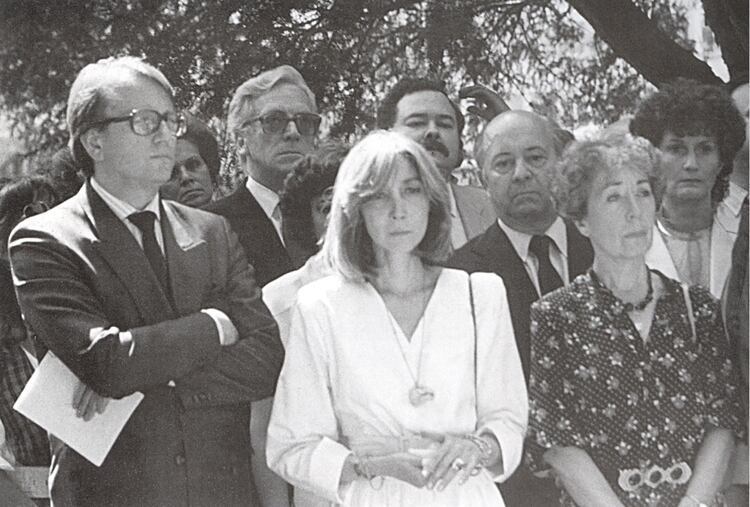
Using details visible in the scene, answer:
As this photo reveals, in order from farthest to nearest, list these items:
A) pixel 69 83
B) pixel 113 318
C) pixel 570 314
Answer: pixel 69 83, pixel 570 314, pixel 113 318

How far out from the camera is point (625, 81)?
3.60 metres

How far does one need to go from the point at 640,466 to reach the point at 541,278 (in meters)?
0.61

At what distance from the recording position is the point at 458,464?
115 inches

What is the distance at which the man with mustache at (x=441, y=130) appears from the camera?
3471 millimetres

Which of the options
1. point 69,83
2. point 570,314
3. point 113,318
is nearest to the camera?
point 113,318

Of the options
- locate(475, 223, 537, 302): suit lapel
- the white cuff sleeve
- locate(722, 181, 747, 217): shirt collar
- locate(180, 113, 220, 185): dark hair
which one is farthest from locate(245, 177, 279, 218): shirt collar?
locate(722, 181, 747, 217): shirt collar

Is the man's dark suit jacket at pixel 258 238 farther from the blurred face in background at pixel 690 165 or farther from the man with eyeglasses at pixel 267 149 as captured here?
the blurred face in background at pixel 690 165

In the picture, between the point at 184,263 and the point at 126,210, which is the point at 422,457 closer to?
the point at 184,263

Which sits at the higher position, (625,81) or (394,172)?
(625,81)

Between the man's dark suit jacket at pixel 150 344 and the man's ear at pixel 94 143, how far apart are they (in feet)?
0.34

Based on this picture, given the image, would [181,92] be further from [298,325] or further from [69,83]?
[298,325]

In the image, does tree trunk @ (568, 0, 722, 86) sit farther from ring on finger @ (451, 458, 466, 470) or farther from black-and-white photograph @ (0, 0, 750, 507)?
ring on finger @ (451, 458, 466, 470)

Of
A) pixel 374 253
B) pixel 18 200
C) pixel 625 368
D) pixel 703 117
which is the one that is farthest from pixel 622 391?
pixel 18 200

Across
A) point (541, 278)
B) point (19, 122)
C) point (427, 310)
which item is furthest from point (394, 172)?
point (19, 122)
